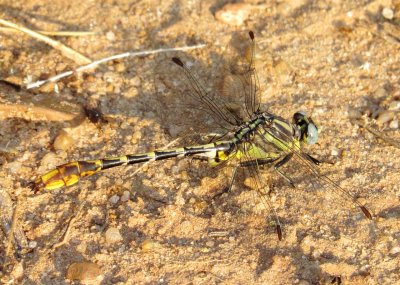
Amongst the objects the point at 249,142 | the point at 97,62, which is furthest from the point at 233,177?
the point at 97,62

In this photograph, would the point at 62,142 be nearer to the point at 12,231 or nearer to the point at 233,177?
the point at 12,231

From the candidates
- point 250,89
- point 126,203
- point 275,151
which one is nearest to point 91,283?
point 126,203

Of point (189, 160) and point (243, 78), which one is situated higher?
point (243, 78)

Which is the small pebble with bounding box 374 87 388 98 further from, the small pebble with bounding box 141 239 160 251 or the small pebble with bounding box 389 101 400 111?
the small pebble with bounding box 141 239 160 251

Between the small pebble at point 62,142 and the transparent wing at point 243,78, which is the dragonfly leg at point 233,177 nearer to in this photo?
the transparent wing at point 243,78

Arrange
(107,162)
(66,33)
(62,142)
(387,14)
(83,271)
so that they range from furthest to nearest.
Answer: (387,14) < (66,33) < (62,142) < (107,162) < (83,271)

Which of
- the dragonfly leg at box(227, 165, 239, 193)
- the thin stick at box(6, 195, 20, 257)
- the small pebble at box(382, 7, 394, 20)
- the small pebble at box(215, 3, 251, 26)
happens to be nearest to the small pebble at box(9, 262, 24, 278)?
the thin stick at box(6, 195, 20, 257)

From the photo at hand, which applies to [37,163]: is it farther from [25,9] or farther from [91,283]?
[25,9]
